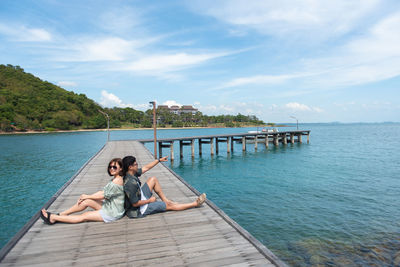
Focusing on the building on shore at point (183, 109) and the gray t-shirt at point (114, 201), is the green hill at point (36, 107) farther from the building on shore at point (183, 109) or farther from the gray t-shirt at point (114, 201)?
the gray t-shirt at point (114, 201)

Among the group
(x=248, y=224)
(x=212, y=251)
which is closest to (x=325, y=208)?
(x=248, y=224)

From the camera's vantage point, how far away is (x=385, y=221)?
10789 millimetres

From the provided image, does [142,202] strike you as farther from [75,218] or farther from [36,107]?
[36,107]

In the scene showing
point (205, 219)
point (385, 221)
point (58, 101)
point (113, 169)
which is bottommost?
point (385, 221)

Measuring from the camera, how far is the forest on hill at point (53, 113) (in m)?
90.9

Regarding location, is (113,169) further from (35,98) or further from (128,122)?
(128,122)

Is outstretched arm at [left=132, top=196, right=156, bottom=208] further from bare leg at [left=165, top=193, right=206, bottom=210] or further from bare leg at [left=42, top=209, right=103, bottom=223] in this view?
bare leg at [left=42, top=209, right=103, bottom=223]

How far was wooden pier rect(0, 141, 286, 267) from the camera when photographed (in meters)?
3.84

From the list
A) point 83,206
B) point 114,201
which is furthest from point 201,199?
point 83,206

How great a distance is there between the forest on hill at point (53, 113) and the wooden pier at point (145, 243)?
97599 mm

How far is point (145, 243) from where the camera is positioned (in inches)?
175

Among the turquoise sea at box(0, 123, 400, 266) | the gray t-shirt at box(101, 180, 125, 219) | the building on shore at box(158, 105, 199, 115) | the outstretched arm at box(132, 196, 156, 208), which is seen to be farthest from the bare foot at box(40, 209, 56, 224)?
the building on shore at box(158, 105, 199, 115)

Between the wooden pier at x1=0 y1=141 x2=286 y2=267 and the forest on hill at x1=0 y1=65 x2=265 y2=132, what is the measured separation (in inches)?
3842

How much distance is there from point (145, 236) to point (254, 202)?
9.42m
